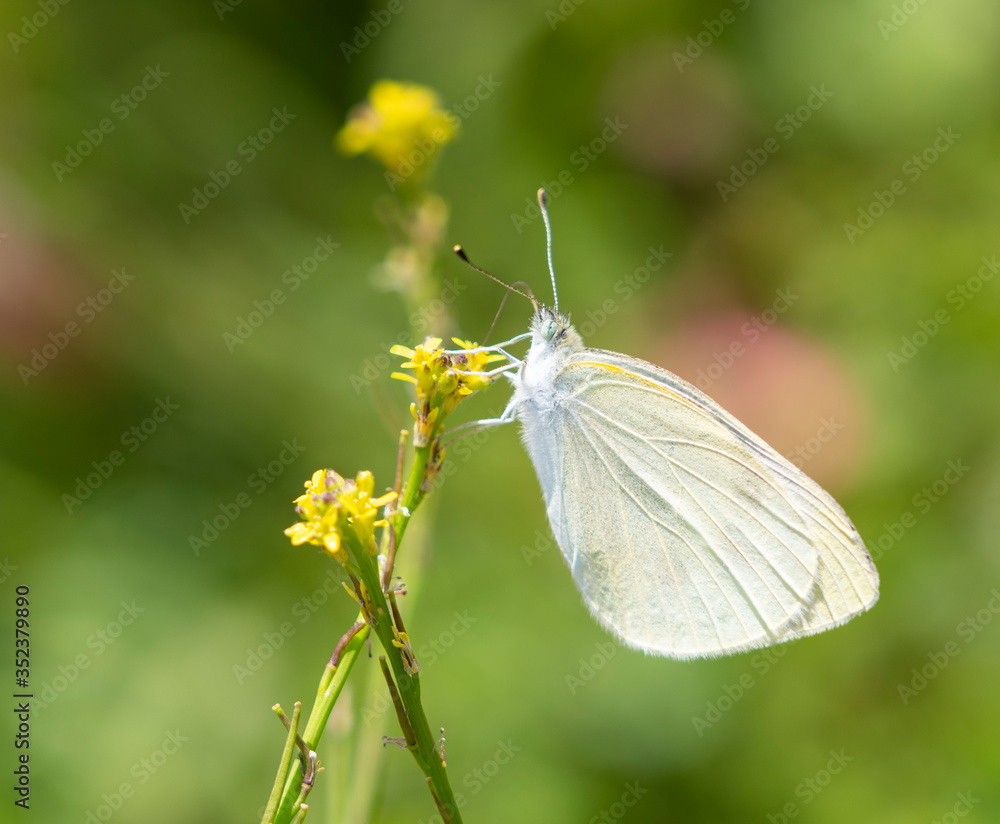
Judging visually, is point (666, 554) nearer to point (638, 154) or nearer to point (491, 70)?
point (638, 154)

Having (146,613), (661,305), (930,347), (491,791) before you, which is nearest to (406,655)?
(491,791)

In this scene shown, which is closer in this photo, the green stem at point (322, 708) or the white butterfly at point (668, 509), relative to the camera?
the green stem at point (322, 708)

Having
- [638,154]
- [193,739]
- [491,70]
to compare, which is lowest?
[193,739]

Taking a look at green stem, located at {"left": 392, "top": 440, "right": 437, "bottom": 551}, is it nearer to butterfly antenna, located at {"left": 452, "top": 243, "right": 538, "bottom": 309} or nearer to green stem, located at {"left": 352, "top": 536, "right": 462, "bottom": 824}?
green stem, located at {"left": 352, "top": 536, "right": 462, "bottom": 824}

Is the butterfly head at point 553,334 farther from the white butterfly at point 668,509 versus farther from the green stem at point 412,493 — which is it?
the green stem at point 412,493

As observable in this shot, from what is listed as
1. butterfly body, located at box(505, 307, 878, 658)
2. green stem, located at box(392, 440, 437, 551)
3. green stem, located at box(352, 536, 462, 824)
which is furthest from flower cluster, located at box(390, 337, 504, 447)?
butterfly body, located at box(505, 307, 878, 658)

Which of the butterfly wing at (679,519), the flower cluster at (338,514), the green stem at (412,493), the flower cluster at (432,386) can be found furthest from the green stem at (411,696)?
the butterfly wing at (679,519)
